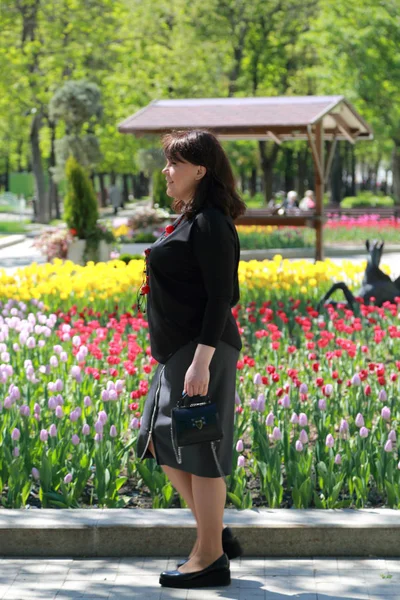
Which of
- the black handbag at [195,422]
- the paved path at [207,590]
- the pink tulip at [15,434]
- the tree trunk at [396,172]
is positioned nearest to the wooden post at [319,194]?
the pink tulip at [15,434]

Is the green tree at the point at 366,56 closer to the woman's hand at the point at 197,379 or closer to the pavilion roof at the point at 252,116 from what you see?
the pavilion roof at the point at 252,116

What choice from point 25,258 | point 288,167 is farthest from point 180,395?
point 288,167

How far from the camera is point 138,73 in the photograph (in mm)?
45938

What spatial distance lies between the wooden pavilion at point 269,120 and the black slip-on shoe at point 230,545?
15161 millimetres

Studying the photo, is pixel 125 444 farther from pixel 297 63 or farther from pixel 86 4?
pixel 297 63

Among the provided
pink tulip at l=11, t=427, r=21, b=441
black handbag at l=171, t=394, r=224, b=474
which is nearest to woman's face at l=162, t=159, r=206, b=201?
black handbag at l=171, t=394, r=224, b=474

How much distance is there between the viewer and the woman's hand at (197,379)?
4324 millimetres

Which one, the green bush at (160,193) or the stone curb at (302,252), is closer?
the stone curb at (302,252)

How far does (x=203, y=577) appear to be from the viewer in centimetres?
457

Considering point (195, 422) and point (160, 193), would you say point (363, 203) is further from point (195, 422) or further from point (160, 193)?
point (195, 422)

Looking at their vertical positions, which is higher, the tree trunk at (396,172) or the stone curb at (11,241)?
the tree trunk at (396,172)

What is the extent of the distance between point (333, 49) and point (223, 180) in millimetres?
37973

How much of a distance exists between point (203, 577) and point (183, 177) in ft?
5.04

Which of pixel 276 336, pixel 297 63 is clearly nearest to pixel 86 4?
pixel 297 63
